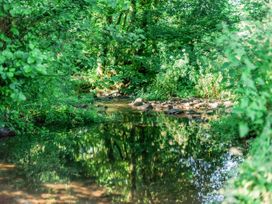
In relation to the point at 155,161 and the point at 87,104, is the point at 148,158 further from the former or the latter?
the point at 87,104

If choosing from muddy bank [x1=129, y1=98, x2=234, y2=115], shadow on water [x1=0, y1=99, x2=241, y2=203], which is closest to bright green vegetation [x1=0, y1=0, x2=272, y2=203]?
shadow on water [x1=0, y1=99, x2=241, y2=203]

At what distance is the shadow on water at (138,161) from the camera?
635 centimetres

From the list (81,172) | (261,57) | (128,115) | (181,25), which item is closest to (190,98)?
(181,25)

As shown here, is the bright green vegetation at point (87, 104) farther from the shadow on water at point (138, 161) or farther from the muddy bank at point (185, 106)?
the muddy bank at point (185, 106)

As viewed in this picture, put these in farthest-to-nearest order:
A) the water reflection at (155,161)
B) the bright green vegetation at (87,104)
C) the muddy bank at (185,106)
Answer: the muddy bank at (185,106) < the water reflection at (155,161) < the bright green vegetation at (87,104)

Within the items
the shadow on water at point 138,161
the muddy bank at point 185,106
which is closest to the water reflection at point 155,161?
the shadow on water at point 138,161

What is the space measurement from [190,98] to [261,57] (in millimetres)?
12825

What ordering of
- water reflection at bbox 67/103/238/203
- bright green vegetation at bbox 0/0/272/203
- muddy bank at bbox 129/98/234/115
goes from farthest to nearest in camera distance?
1. muddy bank at bbox 129/98/234/115
2. water reflection at bbox 67/103/238/203
3. bright green vegetation at bbox 0/0/272/203

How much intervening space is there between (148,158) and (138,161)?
0.95ft

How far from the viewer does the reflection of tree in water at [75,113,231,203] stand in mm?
6340

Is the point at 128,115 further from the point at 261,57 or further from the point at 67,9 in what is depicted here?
the point at 261,57

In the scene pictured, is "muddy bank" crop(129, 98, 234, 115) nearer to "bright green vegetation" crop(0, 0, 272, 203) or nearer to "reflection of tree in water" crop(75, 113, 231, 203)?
"bright green vegetation" crop(0, 0, 272, 203)

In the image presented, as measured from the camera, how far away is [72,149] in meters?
8.91

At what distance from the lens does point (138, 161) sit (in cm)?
786
